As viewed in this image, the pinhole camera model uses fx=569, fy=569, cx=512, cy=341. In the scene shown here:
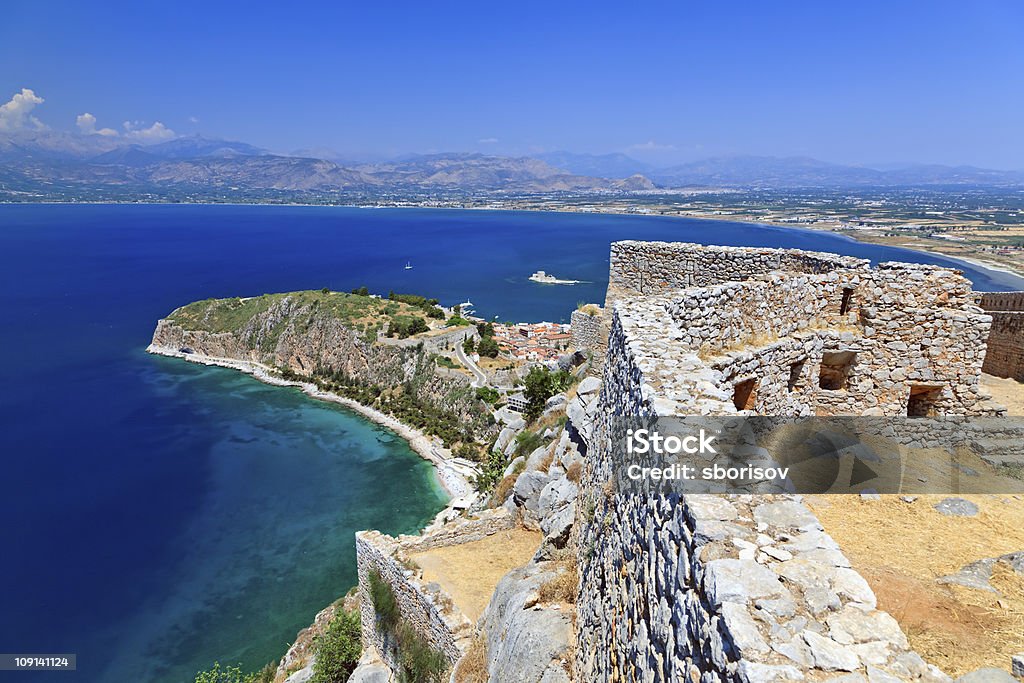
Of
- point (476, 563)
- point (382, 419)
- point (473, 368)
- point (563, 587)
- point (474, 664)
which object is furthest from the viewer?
point (473, 368)

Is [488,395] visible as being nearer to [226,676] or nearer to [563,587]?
[226,676]

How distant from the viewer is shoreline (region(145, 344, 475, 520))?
45347 millimetres

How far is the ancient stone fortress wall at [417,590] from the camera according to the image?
12219 millimetres

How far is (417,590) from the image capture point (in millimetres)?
13195

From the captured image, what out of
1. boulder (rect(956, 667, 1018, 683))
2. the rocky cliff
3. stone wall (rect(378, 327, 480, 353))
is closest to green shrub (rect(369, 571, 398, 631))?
boulder (rect(956, 667, 1018, 683))

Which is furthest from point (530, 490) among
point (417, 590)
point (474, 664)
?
point (474, 664)

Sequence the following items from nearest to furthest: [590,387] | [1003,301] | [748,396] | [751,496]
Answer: [751,496]
[748,396]
[1003,301]
[590,387]

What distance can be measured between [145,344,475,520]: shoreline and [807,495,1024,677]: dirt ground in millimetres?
22334

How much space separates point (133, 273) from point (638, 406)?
162 metres

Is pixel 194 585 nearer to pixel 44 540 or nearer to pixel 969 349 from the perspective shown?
pixel 44 540

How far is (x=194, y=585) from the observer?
36719mm

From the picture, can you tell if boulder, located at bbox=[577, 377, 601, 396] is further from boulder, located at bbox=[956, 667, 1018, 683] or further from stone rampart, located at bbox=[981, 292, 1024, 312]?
boulder, located at bbox=[956, 667, 1018, 683]

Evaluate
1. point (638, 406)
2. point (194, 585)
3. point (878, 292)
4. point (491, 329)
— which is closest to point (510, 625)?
point (638, 406)

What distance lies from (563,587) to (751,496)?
4.89 metres
